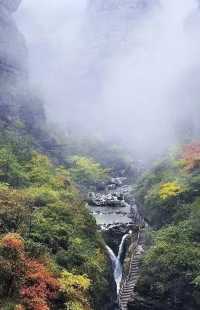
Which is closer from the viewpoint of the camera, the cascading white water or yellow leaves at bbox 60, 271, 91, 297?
yellow leaves at bbox 60, 271, 91, 297

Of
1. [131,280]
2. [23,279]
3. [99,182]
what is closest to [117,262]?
[131,280]

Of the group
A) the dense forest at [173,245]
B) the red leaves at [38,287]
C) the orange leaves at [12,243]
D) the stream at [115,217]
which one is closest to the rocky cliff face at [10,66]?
the stream at [115,217]

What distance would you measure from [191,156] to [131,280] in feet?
100

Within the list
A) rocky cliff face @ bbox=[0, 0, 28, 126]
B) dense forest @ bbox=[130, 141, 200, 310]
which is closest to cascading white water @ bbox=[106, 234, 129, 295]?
dense forest @ bbox=[130, 141, 200, 310]

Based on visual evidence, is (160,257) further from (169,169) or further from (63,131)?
(63,131)

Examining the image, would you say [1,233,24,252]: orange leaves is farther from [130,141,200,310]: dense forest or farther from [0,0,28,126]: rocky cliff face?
[0,0,28,126]: rocky cliff face

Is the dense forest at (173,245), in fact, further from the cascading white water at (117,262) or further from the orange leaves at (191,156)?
the cascading white water at (117,262)

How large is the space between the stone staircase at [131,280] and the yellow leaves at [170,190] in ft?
27.8

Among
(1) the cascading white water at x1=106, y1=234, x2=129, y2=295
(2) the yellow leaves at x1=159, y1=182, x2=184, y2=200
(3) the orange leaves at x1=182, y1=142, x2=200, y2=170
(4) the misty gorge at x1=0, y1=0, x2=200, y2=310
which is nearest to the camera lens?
(4) the misty gorge at x1=0, y1=0, x2=200, y2=310

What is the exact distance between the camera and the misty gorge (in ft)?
136

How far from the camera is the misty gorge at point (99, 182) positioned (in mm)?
41500

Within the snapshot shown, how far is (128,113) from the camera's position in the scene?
16775 cm

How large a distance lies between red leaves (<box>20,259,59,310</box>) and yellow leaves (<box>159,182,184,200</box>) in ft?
95.6

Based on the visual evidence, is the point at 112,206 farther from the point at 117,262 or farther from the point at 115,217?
the point at 117,262
